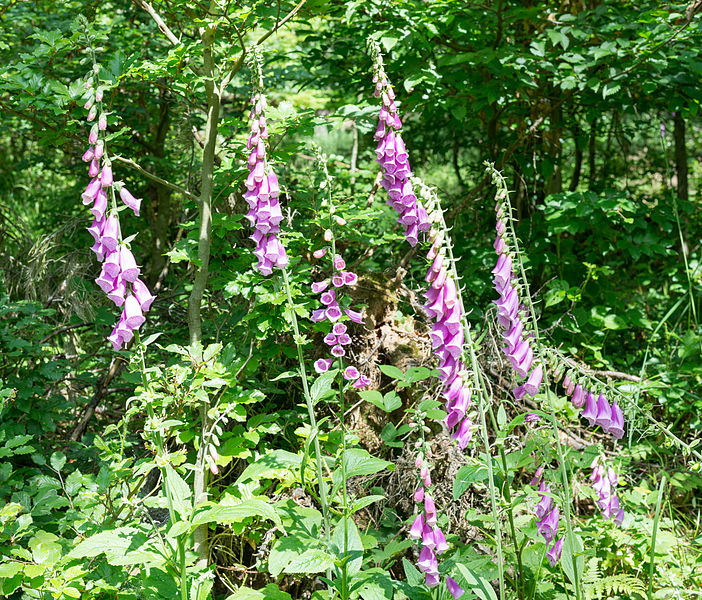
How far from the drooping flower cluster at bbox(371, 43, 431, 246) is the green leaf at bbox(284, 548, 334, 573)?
3.60 feet

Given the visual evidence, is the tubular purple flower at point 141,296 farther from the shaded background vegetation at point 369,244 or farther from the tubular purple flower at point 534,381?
the tubular purple flower at point 534,381

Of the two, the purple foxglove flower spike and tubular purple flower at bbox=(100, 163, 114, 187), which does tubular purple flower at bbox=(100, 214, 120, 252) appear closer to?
tubular purple flower at bbox=(100, 163, 114, 187)

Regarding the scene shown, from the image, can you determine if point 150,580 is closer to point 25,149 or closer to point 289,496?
point 289,496

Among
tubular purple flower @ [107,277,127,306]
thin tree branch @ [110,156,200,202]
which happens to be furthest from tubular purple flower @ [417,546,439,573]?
thin tree branch @ [110,156,200,202]

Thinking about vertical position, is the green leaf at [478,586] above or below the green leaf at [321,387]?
below

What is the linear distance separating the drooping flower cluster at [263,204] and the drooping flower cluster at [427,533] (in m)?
0.90

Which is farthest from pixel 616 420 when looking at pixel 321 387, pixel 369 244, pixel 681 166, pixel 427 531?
pixel 681 166

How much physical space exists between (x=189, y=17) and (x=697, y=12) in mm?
2998

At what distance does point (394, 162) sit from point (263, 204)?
20.3 inches

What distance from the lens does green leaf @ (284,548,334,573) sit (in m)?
1.89

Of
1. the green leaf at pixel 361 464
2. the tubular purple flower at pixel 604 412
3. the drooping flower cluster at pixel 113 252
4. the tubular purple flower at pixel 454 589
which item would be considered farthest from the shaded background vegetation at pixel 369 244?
Result: the green leaf at pixel 361 464

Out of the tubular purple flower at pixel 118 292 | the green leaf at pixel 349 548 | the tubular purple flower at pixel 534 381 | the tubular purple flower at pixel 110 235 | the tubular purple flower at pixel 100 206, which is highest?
the tubular purple flower at pixel 100 206

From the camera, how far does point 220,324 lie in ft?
10.4

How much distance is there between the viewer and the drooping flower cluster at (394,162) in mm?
2135
